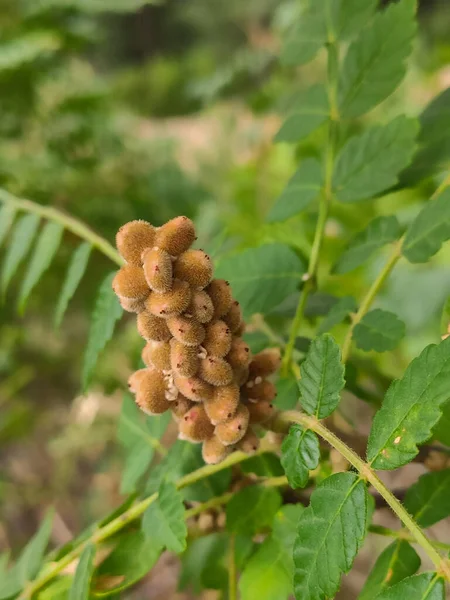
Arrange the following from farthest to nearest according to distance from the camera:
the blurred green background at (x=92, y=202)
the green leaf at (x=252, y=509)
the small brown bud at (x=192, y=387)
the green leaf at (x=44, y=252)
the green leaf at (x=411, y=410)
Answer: the blurred green background at (x=92, y=202)
the green leaf at (x=44, y=252)
the green leaf at (x=252, y=509)
the small brown bud at (x=192, y=387)
the green leaf at (x=411, y=410)

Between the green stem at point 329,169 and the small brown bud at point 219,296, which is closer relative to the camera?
the small brown bud at point 219,296

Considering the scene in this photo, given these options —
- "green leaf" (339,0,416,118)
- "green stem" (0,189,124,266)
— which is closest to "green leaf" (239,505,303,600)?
"green stem" (0,189,124,266)

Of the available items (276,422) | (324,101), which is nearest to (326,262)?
(324,101)

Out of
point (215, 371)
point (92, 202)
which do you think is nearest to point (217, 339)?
point (215, 371)

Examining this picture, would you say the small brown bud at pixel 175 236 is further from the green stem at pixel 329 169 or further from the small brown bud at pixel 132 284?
the green stem at pixel 329 169

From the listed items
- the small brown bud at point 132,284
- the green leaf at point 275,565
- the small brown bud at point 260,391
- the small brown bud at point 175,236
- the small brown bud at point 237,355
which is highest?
the small brown bud at point 175,236

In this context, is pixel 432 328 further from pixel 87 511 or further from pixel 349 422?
pixel 87 511

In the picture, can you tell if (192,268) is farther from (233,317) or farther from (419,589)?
(419,589)

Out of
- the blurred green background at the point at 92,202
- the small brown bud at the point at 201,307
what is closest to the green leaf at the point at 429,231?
the small brown bud at the point at 201,307

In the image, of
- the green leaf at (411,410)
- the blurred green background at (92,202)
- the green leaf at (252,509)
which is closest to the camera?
the green leaf at (411,410)
